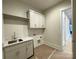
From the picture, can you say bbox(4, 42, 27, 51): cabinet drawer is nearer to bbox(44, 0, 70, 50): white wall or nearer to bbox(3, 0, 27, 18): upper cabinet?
bbox(3, 0, 27, 18): upper cabinet

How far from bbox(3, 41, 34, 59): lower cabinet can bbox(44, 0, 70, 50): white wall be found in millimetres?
1993

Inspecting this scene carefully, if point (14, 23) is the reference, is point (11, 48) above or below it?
below

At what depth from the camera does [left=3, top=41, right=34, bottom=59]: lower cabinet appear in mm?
2097

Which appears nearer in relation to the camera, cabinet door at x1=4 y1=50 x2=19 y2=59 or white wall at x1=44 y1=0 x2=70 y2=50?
cabinet door at x1=4 y1=50 x2=19 y2=59

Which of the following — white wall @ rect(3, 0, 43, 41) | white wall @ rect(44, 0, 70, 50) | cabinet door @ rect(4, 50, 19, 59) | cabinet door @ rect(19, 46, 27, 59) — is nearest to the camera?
cabinet door @ rect(4, 50, 19, 59)

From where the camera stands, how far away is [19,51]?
8.21ft

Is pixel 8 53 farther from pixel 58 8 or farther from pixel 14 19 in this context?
pixel 58 8

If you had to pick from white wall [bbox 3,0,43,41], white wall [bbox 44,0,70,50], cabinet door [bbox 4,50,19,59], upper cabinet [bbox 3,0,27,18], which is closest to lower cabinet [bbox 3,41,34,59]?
cabinet door [bbox 4,50,19,59]

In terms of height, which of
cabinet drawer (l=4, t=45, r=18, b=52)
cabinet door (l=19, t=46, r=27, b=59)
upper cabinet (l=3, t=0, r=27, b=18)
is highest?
upper cabinet (l=3, t=0, r=27, b=18)

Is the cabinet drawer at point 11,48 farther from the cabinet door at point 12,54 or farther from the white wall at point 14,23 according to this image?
the white wall at point 14,23

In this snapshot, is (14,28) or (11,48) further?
(14,28)

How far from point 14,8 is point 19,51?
1819 millimetres

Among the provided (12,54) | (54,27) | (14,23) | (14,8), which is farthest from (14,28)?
(54,27)

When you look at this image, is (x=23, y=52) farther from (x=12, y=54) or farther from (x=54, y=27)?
(x=54, y=27)
